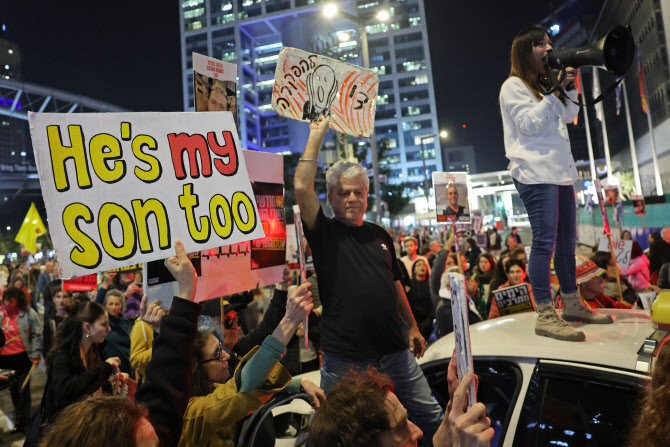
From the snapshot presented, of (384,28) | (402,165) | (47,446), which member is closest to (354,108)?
(47,446)

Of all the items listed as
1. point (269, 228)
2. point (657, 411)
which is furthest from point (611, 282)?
point (657, 411)

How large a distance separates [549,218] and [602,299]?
2088 millimetres

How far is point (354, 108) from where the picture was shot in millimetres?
3598

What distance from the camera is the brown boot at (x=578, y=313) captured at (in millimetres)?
2811

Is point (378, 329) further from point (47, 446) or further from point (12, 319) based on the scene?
point (12, 319)

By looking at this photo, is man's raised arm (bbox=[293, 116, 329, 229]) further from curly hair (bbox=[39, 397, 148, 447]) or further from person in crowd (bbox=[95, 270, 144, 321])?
person in crowd (bbox=[95, 270, 144, 321])

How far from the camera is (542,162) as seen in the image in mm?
2992

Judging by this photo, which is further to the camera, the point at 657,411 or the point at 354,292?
the point at 354,292

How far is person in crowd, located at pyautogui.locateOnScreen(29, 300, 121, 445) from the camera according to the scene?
355cm

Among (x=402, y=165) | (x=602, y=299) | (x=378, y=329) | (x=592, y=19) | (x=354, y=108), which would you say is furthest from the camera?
(x=402, y=165)

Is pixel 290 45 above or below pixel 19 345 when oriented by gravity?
above

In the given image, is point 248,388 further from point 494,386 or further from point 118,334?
point 118,334

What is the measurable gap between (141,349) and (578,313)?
11.3ft

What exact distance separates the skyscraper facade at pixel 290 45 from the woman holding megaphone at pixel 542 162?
87.8 meters
